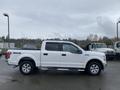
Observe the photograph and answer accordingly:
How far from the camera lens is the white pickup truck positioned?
10.6m

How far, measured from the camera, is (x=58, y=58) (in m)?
10.6

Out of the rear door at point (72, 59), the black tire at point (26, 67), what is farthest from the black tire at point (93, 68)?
the black tire at point (26, 67)

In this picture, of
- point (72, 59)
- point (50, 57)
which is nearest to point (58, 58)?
point (50, 57)

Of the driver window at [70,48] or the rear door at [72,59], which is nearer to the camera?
the rear door at [72,59]

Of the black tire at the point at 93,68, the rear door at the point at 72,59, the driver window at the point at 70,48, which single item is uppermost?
the driver window at the point at 70,48

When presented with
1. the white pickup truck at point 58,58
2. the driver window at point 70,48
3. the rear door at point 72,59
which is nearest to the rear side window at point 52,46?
the white pickup truck at point 58,58

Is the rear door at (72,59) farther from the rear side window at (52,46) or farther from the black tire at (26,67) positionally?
the black tire at (26,67)

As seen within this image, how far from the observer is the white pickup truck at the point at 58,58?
34.7 ft

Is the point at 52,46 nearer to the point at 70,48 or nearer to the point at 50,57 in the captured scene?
the point at 50,57

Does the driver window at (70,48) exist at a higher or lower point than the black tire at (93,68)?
higher

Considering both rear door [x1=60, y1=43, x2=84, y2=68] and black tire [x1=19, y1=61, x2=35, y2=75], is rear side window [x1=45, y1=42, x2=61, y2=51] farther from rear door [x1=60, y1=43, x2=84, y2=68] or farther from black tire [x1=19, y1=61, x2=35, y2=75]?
black tire [x1=19, y1=61, x2=35, y2=75]

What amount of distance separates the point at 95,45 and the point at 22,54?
13.0m

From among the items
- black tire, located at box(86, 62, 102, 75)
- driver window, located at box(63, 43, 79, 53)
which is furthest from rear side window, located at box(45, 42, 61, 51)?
black tire, located at box(86, 62, 102, 75)

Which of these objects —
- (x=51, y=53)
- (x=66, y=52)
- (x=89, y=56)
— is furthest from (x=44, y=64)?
(x=89, y=56)
